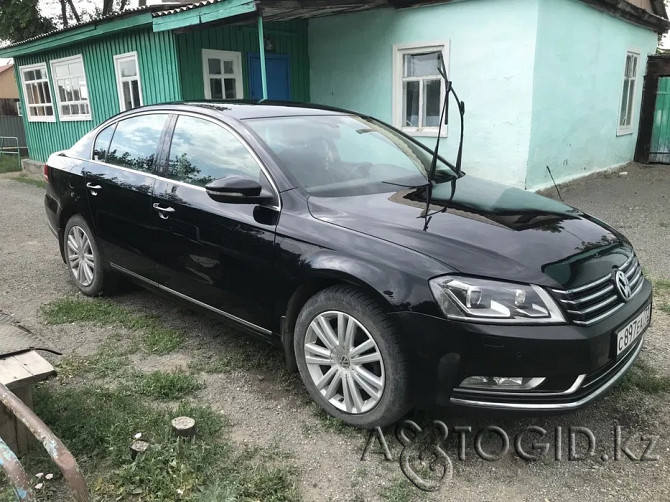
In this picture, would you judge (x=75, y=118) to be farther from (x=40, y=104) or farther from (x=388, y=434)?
(x=388, y=434)

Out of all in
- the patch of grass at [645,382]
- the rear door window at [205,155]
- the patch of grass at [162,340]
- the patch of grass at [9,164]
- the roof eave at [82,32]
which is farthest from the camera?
the patch of grass at [9,164]

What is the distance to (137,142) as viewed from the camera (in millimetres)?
4094

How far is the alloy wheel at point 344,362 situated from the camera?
264cm

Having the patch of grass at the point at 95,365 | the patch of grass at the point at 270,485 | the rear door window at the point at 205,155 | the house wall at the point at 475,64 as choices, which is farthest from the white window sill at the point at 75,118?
the patch of grass at the point at 270,485

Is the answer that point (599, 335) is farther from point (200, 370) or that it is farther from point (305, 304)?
point (200, 370)

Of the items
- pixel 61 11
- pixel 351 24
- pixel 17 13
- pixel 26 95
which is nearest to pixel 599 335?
pixel 351 24

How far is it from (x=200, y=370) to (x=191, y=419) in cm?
70

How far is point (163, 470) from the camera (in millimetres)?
2484

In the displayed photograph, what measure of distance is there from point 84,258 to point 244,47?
723cm

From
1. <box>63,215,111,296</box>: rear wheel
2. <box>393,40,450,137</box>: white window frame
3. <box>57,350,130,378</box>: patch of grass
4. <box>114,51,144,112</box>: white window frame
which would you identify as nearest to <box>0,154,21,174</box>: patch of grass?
<box>114,51,144,112</box>: white window frame

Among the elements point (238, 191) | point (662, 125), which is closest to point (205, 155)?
point (238, 191)

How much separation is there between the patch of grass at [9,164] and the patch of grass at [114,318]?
460 inches

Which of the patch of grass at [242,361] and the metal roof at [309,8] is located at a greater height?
the metal roof at [309,8]

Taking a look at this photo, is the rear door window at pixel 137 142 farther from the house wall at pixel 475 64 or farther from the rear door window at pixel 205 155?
the house wall at pixel 475 64
